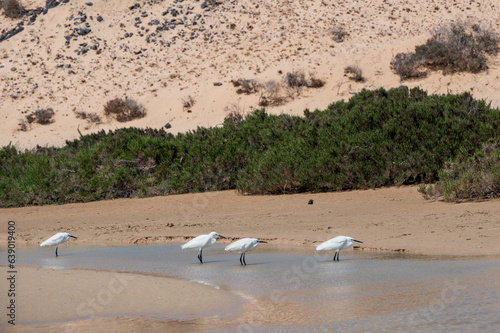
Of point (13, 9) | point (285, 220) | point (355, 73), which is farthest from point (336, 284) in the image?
point (13, 9)

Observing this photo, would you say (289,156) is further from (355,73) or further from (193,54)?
(193,54)

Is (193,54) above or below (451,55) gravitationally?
above

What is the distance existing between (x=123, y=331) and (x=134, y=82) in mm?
34818

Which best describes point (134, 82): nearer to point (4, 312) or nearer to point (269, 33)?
point (269, 33)

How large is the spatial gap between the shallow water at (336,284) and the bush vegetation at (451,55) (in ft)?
81.4

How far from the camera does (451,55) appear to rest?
33312 mm

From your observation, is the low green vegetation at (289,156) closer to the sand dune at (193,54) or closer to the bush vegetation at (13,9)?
the sand dune at (193,54)

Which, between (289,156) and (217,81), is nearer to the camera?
(289,156)

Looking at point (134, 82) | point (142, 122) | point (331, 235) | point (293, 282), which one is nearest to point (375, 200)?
point (331, 235)

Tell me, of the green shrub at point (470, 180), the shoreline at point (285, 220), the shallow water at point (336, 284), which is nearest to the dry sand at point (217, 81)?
the shoreline at point (285, 220)

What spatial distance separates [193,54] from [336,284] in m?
35.1

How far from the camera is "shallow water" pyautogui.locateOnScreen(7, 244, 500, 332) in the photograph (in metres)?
5.88

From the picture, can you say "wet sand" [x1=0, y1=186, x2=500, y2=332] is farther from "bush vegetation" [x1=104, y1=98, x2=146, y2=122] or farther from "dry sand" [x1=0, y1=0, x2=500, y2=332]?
"bush vegetation" [x1=104, y1=98, x2=146, y2=122]

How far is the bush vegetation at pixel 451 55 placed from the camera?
3306 centimetres
